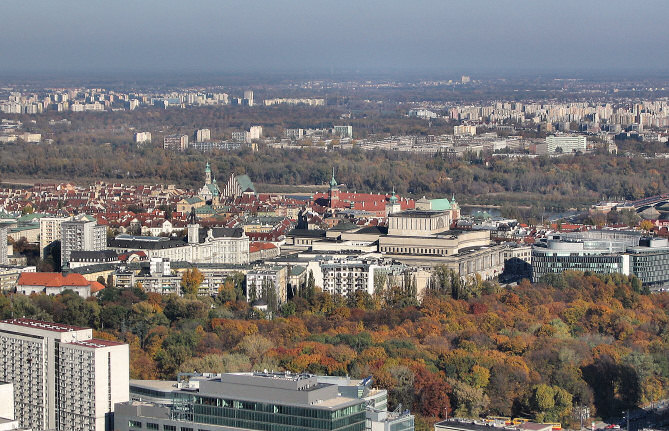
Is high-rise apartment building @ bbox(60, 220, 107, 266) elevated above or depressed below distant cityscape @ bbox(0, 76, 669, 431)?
above

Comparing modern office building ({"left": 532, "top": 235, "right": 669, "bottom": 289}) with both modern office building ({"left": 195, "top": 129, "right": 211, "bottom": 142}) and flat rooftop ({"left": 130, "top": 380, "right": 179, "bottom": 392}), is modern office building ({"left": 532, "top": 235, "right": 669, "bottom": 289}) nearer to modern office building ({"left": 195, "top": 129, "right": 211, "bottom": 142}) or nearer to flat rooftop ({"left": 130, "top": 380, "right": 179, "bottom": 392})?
flat rooftop ({"left": 130, "top": 380, "right": 179, "bottom": 392})

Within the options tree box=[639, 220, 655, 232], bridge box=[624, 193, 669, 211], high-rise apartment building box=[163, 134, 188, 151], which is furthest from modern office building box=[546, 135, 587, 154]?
tree box=[639, 220, 655, 232]

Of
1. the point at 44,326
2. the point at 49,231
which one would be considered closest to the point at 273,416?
the point at 44,326

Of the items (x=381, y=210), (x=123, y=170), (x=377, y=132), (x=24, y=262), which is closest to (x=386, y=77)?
(x=377, y=132)

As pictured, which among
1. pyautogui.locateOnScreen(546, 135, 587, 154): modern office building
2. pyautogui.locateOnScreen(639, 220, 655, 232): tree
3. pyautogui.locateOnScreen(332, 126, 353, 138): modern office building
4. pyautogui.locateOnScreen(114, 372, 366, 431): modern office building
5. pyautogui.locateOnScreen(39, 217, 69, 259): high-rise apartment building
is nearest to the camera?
pyautogui.locateOnScreen(114, 372, 366, 431): modern office building

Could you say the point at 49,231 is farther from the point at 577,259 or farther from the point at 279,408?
the point at 279,408
